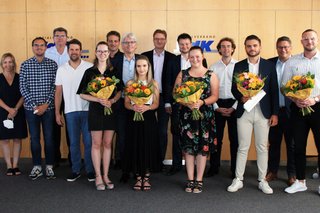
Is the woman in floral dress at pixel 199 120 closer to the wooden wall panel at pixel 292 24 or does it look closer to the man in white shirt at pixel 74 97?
the man in white shirt at pixel 74 97

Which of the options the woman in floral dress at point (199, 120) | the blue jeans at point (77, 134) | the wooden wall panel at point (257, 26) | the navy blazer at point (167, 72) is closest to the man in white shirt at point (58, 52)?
the blue jeans at point (77, 134)

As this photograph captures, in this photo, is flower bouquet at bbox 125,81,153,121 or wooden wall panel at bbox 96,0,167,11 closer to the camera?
flower bouquet at bbox 125,81,153,121

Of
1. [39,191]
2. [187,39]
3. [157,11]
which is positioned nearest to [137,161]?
[39,191]

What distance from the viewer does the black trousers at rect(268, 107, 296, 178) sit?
485 cm

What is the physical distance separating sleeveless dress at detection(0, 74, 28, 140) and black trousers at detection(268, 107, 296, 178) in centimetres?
342

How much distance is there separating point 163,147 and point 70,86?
162 cm

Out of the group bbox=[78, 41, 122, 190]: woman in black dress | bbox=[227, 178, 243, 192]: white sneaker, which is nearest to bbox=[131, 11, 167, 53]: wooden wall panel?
bbox=[78, 41, 122, 190]: woman in black dress

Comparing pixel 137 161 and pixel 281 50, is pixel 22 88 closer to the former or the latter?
pixel 137 161

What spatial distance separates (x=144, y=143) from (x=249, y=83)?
4.62ft

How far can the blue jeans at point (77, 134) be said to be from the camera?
15.8ft

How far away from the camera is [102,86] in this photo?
13.8 ft

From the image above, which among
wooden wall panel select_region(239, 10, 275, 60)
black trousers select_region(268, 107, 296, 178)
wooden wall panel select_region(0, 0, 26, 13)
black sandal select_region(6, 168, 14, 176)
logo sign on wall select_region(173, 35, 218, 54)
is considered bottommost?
black sandal select_region(6, 168, 14, 176)

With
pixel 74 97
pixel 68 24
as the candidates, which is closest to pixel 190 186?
pixel 74 97

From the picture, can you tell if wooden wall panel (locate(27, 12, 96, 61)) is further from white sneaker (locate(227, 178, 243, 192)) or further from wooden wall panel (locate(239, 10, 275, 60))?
white sneaker (locate(227, 178, 243, 192))
